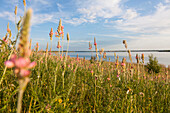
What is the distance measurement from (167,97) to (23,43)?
160 inches

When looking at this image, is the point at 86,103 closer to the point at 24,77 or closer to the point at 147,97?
the point at 147,97

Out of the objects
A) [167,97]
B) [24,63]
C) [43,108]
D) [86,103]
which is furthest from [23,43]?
[167,97]

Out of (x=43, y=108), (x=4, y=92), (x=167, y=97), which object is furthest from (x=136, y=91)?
(x=4, y=92)

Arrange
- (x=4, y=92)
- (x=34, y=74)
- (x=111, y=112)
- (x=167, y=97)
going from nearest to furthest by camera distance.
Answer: (x=4, y=92) < (x=111, y=112) < (x=34, y=74) < (x=167, y=97)

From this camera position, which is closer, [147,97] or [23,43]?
[23,43]

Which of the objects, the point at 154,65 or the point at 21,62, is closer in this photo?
the point at 21,62

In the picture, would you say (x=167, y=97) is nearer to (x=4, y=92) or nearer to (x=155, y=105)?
(x=155, y=105)

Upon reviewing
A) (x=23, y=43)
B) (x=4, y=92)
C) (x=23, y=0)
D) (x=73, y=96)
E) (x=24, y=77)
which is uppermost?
(x=23, y=0)

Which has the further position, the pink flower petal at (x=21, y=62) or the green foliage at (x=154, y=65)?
the green foliage at (x=154, y=65)

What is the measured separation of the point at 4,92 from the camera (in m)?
2.08

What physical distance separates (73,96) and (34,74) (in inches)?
37.6

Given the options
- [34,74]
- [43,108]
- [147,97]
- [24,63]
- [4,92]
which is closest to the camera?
[24,63]

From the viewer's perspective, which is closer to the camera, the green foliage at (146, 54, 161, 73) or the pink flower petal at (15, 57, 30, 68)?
the pink flower petal at (15, 57, 30, 68)

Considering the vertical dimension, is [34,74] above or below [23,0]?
below
